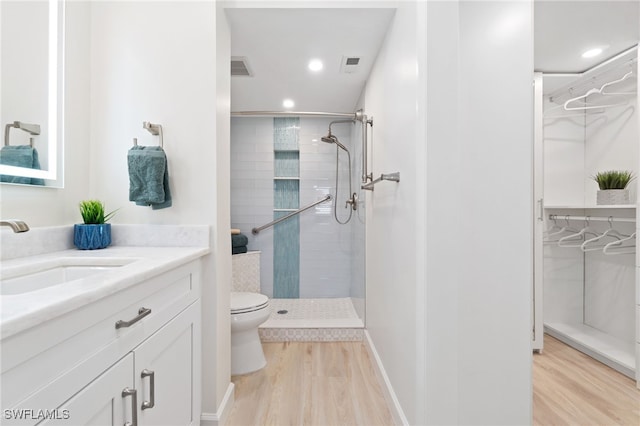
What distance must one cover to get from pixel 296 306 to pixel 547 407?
84.3 inches

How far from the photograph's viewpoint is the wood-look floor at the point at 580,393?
1.59 meters

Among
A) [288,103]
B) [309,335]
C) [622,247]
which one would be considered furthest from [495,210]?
[288,103]

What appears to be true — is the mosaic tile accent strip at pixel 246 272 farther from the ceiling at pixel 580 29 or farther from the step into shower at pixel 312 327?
the ceiling at pixel 580 29

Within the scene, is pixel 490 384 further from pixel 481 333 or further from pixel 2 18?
pixel 2 18

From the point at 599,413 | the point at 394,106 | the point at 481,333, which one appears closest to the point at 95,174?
the point at 394,106

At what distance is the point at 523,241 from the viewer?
126 cm

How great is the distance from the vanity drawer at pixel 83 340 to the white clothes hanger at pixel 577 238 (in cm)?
297

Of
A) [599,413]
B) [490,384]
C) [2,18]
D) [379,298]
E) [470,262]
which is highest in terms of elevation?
[2,18]

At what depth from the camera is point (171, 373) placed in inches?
42.5

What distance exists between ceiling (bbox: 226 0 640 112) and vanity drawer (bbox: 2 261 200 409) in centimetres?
149

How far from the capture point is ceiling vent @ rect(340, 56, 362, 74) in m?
2.09

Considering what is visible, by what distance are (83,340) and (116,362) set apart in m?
0.15

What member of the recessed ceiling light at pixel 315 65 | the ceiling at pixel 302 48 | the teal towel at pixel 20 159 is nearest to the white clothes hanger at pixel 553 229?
the ceiling at pixel 302 48

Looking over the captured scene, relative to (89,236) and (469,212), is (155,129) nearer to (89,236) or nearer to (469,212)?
(89,236)
